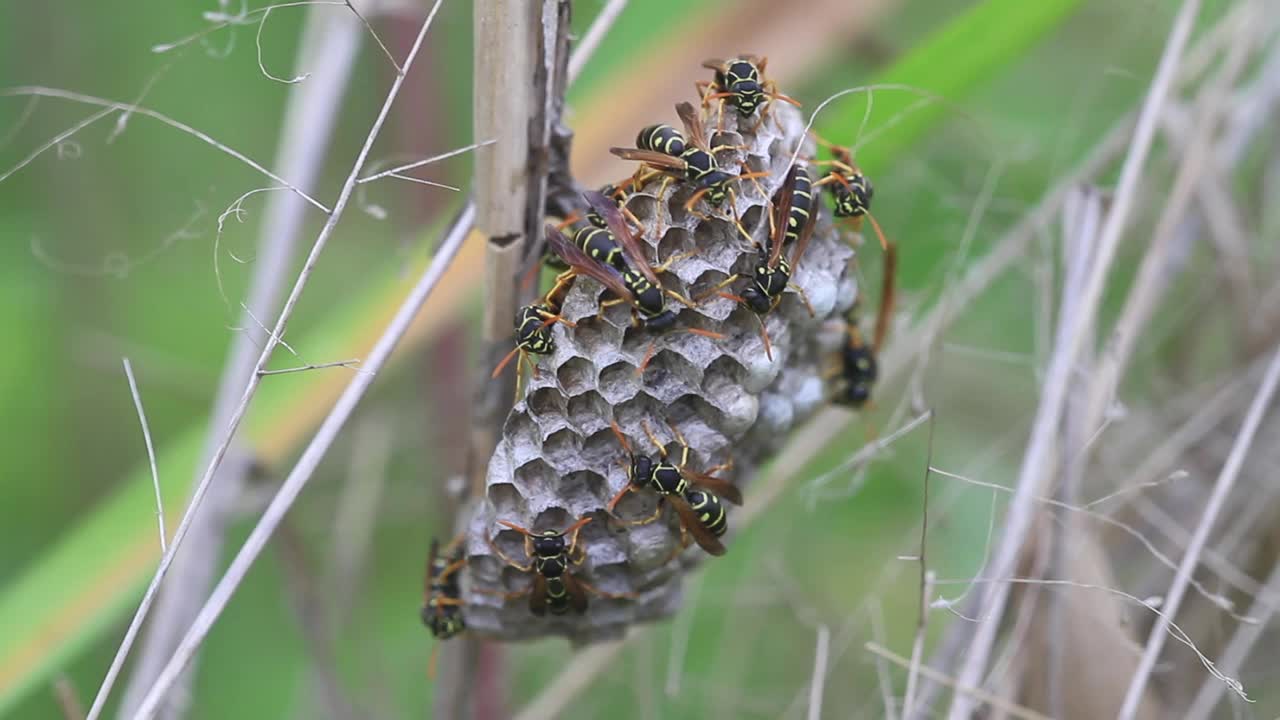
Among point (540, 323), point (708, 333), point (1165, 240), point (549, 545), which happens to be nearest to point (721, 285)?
point (708, 333)

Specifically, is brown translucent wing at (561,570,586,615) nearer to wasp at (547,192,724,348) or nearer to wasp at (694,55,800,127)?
wasp at (547,192,724,348)

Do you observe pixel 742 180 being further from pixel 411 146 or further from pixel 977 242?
pixel 411 146

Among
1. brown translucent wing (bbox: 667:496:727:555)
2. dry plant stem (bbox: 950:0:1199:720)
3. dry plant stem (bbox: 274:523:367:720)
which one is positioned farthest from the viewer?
dry plant stem (bbox: 274:523:367:720)

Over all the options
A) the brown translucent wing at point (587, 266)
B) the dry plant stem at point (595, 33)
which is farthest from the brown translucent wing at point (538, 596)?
the dry plant stem at point (595, 33)

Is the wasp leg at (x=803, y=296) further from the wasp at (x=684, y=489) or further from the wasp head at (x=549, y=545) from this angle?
the wasp head at (x=549, y=545)

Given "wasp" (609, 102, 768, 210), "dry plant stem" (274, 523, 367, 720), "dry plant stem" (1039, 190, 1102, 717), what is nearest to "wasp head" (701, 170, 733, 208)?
"wasp" (609, 102, 768, 210)

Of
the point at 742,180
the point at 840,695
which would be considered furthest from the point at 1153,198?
the point at 742,180
